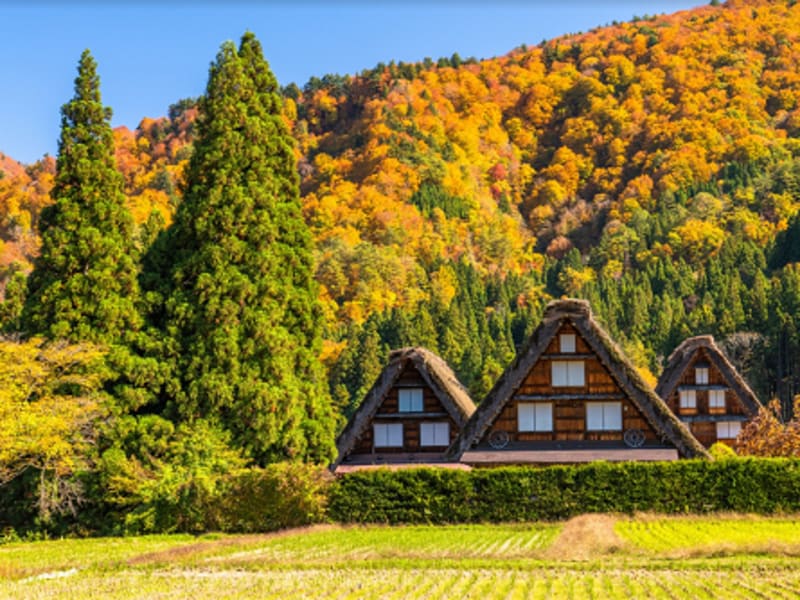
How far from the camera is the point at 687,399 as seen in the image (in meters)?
74.1

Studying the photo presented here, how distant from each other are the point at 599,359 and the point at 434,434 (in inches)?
374

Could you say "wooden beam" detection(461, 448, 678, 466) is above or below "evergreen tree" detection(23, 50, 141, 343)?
below

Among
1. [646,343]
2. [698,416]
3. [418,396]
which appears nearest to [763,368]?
[646,343]

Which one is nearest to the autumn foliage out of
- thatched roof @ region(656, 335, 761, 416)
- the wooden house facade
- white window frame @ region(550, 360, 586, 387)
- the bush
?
thatched roof @ region(656, 335, 761, 416)

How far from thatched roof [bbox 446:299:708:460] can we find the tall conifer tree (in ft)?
18.7

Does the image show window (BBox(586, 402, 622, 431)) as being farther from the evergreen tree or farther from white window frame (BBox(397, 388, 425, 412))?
the evergreen tree

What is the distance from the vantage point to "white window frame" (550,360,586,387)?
157ft

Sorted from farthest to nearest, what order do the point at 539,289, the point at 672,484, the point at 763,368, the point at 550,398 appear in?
the point at 539,289 < the point at 763,368 < the point at 550,398 < the point at 672,484

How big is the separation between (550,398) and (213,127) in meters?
16.7

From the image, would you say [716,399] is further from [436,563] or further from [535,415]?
[436,563]

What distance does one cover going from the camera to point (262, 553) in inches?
1212

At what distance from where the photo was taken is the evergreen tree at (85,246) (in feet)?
141

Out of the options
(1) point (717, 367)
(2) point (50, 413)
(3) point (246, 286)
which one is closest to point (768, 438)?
(1) point (717, 367)

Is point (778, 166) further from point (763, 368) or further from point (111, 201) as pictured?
point (111, 201)
